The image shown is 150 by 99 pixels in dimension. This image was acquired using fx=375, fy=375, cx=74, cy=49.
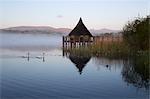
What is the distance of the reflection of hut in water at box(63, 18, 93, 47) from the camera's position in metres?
31.8

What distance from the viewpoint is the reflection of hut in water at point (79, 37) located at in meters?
31.8

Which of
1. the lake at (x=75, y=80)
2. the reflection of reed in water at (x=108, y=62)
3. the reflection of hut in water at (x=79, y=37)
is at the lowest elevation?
the lake at (x=75, y=80)

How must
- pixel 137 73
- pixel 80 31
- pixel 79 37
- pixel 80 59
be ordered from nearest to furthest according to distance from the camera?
pixel 137 73 → pixel 80 59 → pixel 79 37 → pixel 80 31

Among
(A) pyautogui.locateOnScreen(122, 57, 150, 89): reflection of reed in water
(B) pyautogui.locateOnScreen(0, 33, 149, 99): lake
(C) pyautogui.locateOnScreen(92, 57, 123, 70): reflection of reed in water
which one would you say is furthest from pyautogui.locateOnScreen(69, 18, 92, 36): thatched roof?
(A) pyautogui.locateOnScreen(122, 57, 150, 89): reflection of reed in water

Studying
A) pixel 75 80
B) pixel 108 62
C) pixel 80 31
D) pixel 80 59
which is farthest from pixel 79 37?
pixel 75 80

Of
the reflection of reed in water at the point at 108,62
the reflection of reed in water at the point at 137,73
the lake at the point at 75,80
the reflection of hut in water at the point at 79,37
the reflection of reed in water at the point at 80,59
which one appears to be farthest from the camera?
the reflection of hut in water at the point at 79,37

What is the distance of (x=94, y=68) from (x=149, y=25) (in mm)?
6504

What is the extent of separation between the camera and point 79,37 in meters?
32.0

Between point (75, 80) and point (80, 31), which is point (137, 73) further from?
point (80, 31)

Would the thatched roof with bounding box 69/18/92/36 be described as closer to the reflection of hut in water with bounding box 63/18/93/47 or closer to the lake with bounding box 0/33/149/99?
the reflection of hut in water with bounding box 63/18/93/47

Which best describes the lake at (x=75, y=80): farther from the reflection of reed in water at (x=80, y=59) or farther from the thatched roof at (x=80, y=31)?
the thatched roof at (x=80, y=31)

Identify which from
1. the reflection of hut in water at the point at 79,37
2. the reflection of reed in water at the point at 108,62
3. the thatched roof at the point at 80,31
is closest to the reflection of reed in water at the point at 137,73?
the reflection of reed in water at the point at 108,62

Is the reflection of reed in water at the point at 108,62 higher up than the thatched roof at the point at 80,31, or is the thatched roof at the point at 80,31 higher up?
the thatched roof at the point at 80,31

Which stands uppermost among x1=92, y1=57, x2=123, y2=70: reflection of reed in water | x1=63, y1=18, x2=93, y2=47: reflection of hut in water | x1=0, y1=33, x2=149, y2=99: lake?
x1=63, y1=18, x2=93, y2=47: reflection of hut in water
